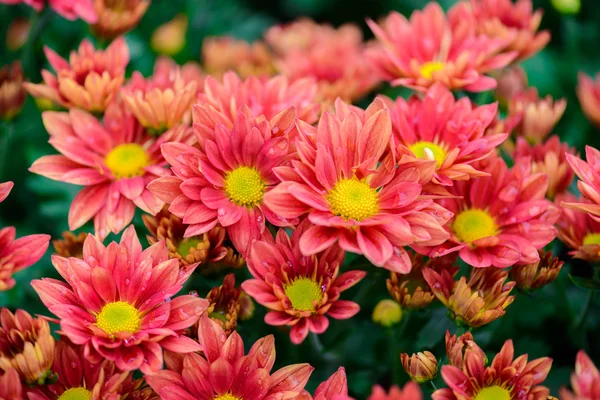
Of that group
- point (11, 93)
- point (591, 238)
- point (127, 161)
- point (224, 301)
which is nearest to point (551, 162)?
point (591, 238)

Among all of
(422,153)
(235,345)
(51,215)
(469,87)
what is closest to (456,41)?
(469,87)

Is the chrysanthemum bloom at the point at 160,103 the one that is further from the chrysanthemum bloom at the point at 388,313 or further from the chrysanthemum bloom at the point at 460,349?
the chrysanthemum bloom at the point at 460,349

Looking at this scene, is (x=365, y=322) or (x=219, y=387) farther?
(x=365, y=322)

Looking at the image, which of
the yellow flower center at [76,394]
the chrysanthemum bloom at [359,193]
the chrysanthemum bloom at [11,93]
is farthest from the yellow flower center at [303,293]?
the chrysanthemum bloom at [11,93]

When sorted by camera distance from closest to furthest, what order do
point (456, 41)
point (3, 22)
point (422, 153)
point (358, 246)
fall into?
point (358, 246) → point (422, 153) → point (456, 41) → point (3, 22)

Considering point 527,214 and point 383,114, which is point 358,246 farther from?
point 527,214

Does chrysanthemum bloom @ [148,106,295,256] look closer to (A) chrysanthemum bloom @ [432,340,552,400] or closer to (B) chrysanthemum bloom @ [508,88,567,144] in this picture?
(A) chrysanthemum bloom @ [432,340,552,400]

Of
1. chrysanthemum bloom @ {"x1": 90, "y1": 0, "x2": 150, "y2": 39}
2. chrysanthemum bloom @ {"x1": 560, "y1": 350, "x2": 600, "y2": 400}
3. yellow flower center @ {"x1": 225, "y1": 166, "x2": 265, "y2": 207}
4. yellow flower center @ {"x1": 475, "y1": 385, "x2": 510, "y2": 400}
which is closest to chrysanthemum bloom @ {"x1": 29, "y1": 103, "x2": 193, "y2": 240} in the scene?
yellow flower center @ {"x1": 225, "y1": 166, "x2": 265, "y2": 207}
